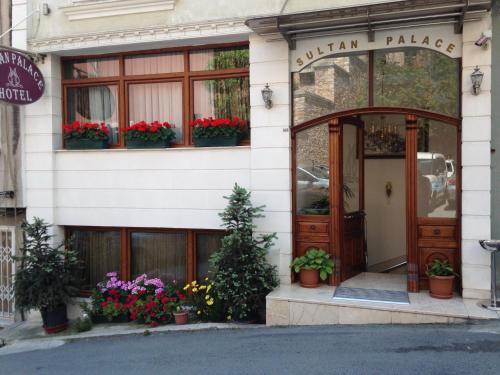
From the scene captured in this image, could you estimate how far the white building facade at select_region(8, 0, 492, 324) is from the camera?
6.86 meters

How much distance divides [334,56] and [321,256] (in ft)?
9.82

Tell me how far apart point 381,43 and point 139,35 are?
3.93 metres

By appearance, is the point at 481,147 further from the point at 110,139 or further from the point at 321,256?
the point at 110,139

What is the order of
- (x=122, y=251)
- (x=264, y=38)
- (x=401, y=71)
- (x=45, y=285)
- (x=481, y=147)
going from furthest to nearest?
(x=122, y=251) → (x=45, y=285) → (x=264, y=38) → (x=401, y=71) → (x=481, y=147)

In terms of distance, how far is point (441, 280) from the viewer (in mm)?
6855

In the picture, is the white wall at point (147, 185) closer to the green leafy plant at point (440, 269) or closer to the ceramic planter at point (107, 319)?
the ceramic planter at point (107, 319)

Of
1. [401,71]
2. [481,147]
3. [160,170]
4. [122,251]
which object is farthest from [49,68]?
[481,147]

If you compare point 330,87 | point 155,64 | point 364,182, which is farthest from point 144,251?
point 330,87

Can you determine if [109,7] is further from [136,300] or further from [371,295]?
[371,295]

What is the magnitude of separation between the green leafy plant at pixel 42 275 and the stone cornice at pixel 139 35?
310 cm

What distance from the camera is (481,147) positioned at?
6.80 metres

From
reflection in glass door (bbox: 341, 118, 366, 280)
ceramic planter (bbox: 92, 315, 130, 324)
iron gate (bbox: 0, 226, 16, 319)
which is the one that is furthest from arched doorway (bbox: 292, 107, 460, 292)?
iron gate (bbox: 0, 226, 16, 319)

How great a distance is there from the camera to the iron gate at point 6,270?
9.41 meters

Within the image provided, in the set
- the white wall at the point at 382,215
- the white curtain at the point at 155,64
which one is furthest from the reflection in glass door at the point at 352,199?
the white curtain at the point at 155,64
